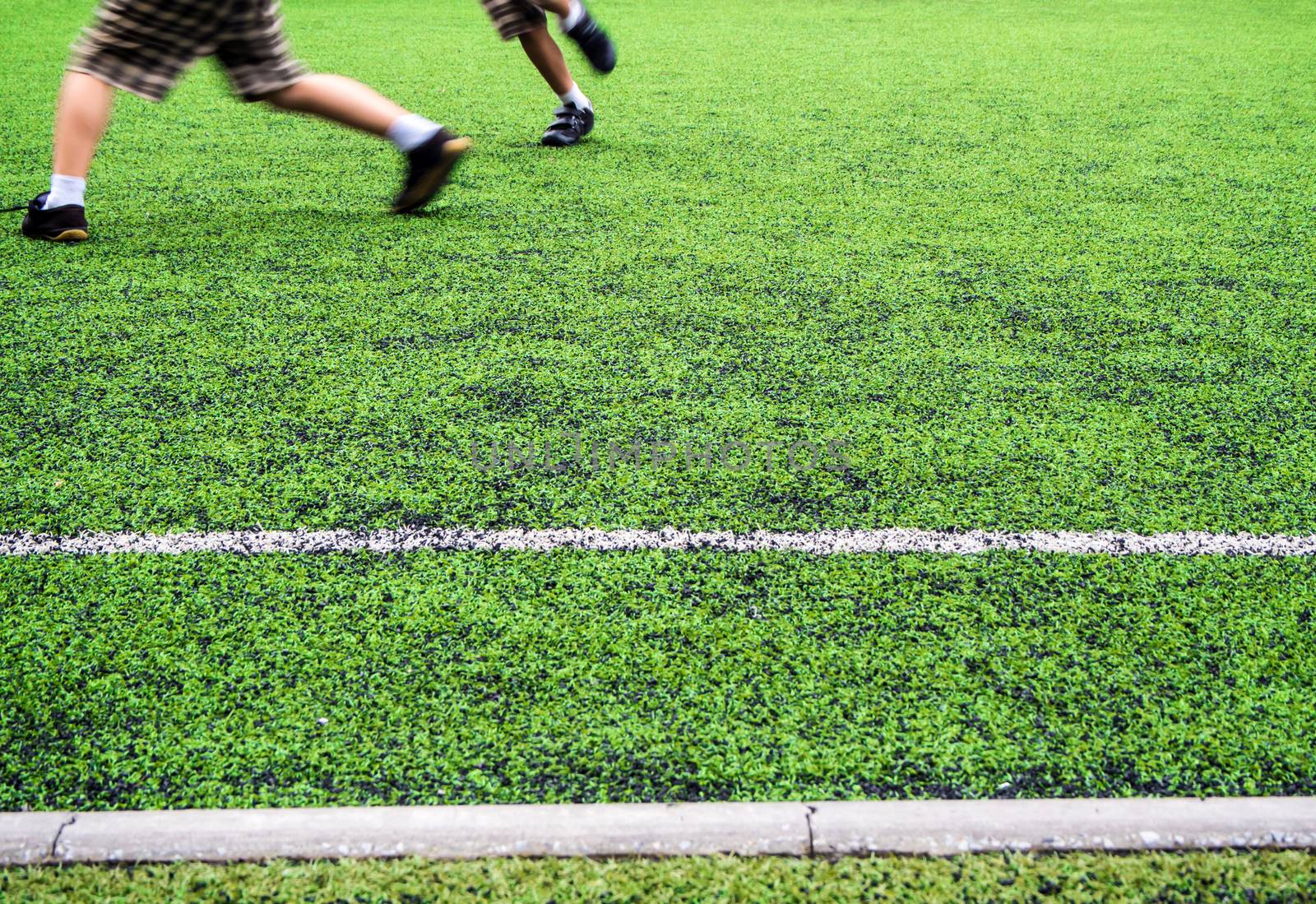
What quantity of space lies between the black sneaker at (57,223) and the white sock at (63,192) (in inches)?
0.5

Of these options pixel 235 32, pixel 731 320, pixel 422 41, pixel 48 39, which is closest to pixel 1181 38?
pixel 422 41

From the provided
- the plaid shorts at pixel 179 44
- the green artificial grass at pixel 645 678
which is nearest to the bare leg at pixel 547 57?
the plaid shorts at pixel 179 44

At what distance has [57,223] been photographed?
9.71 ft

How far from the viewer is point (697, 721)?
1426mm

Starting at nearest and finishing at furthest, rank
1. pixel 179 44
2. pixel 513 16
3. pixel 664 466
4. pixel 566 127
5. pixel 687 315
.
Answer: pixel 664 466
pixel 687 315
pixel 179 44
pixel 513 16
pixel 566 127

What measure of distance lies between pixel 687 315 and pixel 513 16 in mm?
1844

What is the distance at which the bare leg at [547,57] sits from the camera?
12.5 ft

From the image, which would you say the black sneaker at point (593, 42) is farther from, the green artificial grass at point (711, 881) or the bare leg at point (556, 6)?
the green artificial grass at point (711, 881)

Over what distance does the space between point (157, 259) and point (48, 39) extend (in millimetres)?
4380

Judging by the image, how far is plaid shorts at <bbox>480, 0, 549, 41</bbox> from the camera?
373 centimetres

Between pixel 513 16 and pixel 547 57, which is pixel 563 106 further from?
pixel 513 16

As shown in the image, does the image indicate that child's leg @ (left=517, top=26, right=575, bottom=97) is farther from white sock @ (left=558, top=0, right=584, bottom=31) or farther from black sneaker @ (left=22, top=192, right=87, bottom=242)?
black sneaker @ (left=22, top=192, right=87, bottom=242)

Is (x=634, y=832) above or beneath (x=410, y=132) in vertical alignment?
beneath

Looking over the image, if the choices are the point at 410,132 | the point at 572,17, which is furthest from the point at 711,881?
the point at 572,17
